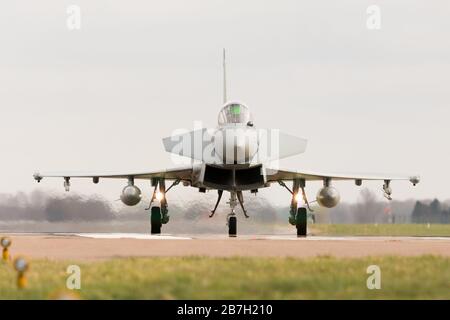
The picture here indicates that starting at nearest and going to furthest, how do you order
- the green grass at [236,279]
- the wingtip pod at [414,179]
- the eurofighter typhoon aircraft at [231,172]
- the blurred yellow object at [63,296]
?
the blurred yellow object at [63,296] → the green grass at [236,279] → the eurofighter typhoon aircraft at [231,172] → the wingtip pod at [414,179]

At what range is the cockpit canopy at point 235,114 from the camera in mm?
37031

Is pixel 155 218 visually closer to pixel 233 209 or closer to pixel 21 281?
pixel 233 209

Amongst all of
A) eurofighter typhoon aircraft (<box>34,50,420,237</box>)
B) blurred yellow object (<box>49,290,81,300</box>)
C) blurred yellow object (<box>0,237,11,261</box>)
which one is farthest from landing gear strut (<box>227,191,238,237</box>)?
blurred yellow object (<box>49,290,81,300</box>)

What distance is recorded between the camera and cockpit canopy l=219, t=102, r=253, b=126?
3703 cm

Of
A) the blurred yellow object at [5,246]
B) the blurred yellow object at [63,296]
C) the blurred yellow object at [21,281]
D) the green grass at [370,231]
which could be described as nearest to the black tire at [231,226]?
the green grass at [370,231]

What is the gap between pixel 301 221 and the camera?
3769 cm

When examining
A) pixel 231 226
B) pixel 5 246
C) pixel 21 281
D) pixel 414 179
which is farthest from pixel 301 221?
pixel 21 281

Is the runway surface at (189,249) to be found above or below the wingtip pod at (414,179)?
below

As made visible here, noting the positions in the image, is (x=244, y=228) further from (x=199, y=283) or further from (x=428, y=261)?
(x=199, y=283)

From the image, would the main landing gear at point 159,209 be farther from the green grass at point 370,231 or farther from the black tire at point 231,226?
the green grass at point 370,231

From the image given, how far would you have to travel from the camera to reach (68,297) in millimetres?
13539

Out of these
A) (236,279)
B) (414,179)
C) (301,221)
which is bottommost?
(301,221)

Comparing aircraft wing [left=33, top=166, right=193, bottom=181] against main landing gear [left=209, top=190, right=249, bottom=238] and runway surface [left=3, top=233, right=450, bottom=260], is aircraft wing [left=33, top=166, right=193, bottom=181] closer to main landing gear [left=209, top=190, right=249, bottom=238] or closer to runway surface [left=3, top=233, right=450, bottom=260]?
main landing gear [left=209, top=190, right=249, bottom=238]

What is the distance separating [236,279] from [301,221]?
21142 mm
